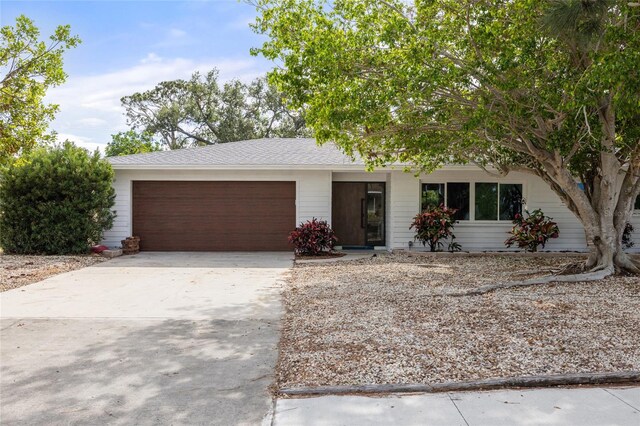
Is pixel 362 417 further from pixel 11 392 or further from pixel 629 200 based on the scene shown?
pixel 629 200

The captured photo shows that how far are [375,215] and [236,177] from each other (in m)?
4.46

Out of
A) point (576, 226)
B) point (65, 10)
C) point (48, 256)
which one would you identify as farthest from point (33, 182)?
point (576, 226)

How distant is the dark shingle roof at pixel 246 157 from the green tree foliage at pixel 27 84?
13.3 ft

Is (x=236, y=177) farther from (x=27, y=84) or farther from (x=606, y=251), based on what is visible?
(x=606, y=251)

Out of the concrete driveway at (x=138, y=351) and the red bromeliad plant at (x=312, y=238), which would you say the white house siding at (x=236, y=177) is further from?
the concrete driveway at (x=138, y=351)

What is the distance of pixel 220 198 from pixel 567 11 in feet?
34.4

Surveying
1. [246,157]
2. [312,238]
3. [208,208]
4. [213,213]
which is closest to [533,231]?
[312,238]

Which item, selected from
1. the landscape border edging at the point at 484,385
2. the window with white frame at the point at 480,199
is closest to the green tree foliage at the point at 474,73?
the landscape border edging at the point at 484,385

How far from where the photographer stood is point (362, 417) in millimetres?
3449

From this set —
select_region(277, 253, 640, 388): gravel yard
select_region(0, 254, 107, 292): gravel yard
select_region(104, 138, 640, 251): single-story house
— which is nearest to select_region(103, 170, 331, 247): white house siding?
select_region(104, 138, 640, 251): single-story house

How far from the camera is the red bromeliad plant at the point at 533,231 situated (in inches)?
535

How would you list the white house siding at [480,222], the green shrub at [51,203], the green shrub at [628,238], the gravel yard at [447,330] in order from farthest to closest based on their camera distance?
the white house siding at [480,222]
the green shrub at [628,238]
the green shrub at [51,203]
the gravel yard at [447,330]

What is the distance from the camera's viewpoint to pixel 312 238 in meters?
13.5

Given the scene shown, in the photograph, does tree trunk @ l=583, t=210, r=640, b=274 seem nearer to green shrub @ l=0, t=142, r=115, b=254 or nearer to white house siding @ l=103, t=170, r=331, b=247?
white house siding @ l=103, t=170, r=331, b=247
